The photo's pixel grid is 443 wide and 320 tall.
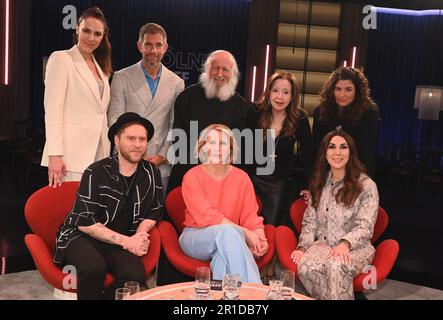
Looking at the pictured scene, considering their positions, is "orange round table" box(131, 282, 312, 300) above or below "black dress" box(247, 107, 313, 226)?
below

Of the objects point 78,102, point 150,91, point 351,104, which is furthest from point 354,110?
point 78,102

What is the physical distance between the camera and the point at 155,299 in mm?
2309

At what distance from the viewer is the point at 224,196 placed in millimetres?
3277

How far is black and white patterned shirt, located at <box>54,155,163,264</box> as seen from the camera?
9.50 ft

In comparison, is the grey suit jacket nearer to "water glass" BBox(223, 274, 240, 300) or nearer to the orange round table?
the orange round table

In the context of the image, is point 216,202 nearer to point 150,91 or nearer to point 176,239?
point 176,239

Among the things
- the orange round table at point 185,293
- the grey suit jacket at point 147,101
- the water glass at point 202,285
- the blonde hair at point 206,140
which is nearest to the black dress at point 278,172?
the blonde hair at point 206,140

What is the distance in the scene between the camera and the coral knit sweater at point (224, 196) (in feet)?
10.6

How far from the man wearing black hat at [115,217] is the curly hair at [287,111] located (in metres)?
0.92

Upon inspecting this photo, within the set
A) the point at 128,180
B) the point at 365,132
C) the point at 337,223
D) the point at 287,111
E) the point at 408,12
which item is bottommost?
the point at 337,223

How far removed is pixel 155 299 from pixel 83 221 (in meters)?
0.79

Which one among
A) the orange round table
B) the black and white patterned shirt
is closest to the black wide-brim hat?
the black and white patterned shirt

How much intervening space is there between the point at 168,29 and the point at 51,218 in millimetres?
6518
